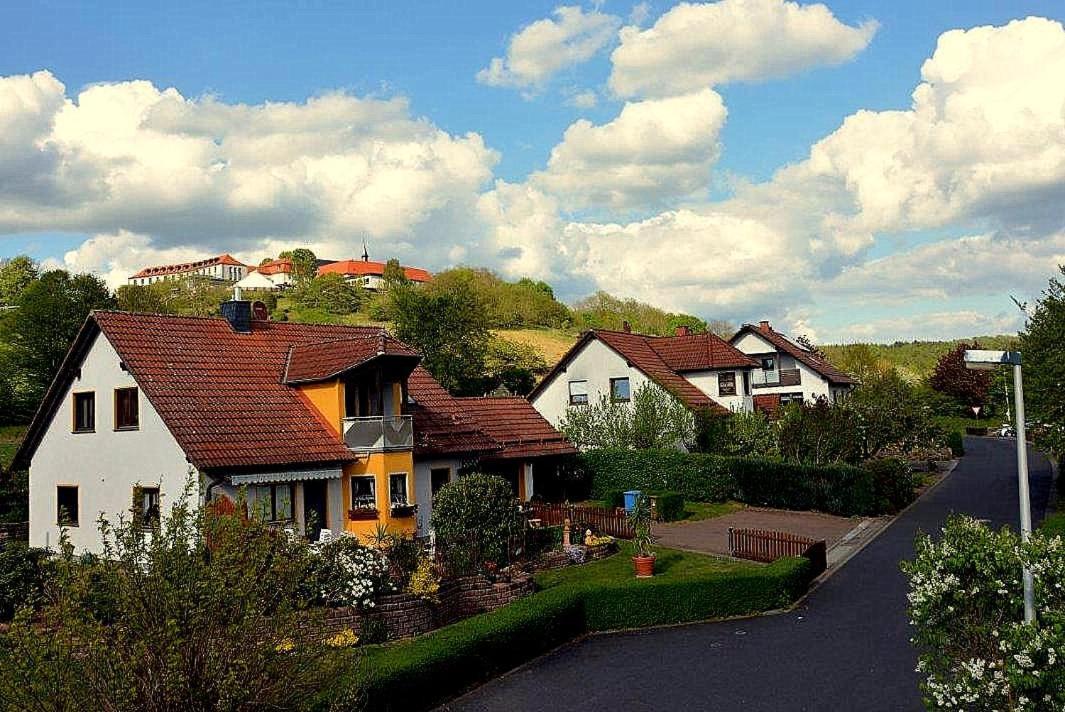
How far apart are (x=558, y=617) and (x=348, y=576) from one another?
4705mm

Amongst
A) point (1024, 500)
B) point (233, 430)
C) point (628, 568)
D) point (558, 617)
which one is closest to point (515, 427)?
point (628, 568)

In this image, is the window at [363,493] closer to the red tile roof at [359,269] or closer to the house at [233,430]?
the house at [233,430]

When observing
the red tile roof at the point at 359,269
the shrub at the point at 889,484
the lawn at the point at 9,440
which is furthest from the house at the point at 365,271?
the shrub at the point at 889,484

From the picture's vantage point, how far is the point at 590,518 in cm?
3281

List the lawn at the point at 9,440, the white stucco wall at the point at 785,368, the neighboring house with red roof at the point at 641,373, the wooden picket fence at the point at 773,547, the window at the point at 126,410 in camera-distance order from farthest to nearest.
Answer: the white stucco wall at the point at 785,368 → the neighboring house with red roof at the point at 641,373 → the lawn at the point at 9,440 → the window at the point at 126,410 → the wooden picket fence at the point at 773,547

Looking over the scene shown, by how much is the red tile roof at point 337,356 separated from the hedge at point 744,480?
49.1ft

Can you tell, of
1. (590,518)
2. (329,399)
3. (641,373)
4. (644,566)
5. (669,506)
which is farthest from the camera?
(641,373)

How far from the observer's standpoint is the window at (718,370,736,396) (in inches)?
2108

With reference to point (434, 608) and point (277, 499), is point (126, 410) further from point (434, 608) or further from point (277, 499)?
point (434, 608)

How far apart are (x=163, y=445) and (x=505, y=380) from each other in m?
53.9

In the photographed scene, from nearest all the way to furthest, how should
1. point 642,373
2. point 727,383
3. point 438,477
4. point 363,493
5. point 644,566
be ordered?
point 644,566, point 363,493, point 438,477, point 642,373, point 727,383

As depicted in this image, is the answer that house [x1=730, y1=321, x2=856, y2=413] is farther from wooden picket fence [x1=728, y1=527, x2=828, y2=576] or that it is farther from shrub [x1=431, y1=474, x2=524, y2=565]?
shrub [x1=431, y1=474, x2=524, y2=565]

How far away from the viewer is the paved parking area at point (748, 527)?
31094mm

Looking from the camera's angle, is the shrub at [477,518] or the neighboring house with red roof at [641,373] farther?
the neighboring house with red roof at [641,373]
